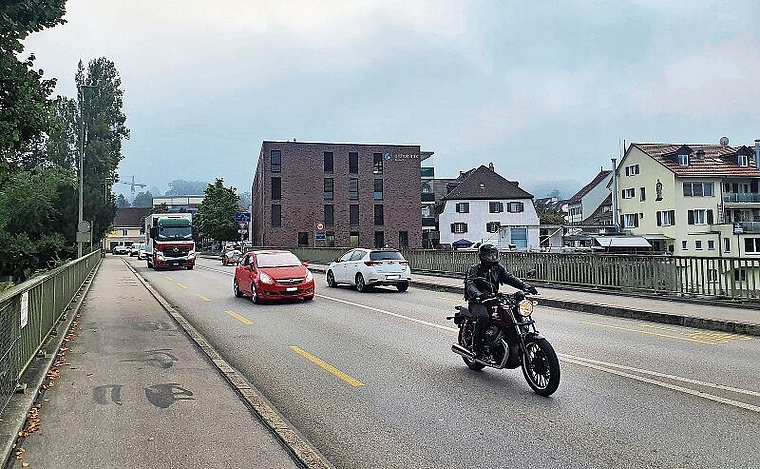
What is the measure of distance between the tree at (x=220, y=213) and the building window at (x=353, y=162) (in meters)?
15.4

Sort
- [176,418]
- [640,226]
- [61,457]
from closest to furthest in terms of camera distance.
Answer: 1. [61,457]
2. [176,418]
3. [640,226]

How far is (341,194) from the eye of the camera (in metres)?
76.1

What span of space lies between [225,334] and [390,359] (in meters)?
4.24

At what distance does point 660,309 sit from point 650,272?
310 cm

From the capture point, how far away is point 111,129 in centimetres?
6216

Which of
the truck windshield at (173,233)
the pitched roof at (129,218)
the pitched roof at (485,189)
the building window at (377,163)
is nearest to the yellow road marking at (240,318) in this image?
the truck windshield at (173,233)

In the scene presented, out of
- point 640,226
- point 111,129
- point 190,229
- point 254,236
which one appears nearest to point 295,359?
point 190,229

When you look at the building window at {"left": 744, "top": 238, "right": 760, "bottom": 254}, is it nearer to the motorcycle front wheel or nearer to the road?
the road

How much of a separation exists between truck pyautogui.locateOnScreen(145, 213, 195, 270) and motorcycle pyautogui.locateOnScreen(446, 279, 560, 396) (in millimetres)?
34148

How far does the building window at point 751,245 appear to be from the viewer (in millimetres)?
57069

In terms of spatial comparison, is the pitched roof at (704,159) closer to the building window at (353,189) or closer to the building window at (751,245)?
the building window at (751,245)

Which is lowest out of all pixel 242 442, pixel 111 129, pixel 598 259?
pixel 242 442

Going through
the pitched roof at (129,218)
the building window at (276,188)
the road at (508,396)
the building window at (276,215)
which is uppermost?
the pitched roof at (129,218)

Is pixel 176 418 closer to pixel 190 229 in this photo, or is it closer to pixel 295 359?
pixel 295 359
